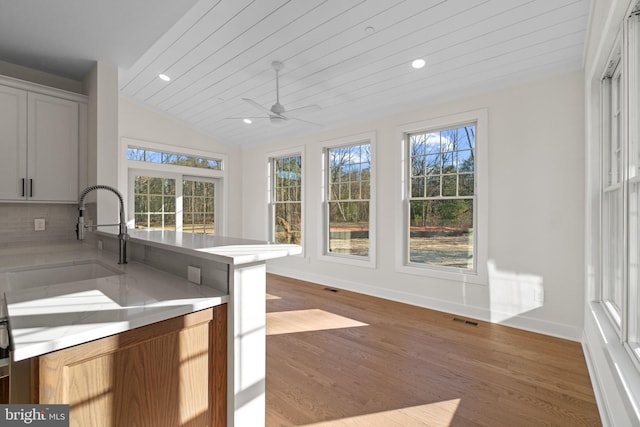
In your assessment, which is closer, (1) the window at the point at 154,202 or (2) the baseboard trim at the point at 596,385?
(2) the baseboard trim at the point at 596,385

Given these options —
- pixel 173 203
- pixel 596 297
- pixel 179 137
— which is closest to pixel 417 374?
pixel 596 297

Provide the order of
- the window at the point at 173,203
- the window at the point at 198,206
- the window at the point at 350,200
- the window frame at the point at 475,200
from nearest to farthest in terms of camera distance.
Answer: the window frame at the point at 475,200
the window at the point at 350,200
the window at the point at 173,203
the window at the point at 198,206

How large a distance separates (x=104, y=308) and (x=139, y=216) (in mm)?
4565

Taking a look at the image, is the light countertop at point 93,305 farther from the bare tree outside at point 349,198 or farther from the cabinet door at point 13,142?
the bare tree outside at point 349,198

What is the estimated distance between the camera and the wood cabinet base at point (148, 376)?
906 mm

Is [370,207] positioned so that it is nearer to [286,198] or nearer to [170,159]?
[286,198]

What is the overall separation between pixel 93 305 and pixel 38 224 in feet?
8.28

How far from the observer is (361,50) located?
2.94m

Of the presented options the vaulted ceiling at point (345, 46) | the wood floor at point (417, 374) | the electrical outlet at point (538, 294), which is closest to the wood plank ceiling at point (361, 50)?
the vaulted ceiling at point (345, 46)

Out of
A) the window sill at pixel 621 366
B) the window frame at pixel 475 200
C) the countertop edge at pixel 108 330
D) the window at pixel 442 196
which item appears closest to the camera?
the countertop edge at pixel 108 330

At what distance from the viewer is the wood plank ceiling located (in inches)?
94.7

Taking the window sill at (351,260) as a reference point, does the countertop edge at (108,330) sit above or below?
above

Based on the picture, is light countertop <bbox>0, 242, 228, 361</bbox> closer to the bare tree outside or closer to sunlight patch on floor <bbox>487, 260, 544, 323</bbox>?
sunlight patch on floor <bbox>487, 260, 544, 323</bbox>

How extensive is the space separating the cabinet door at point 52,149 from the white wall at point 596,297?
4.02 meters
